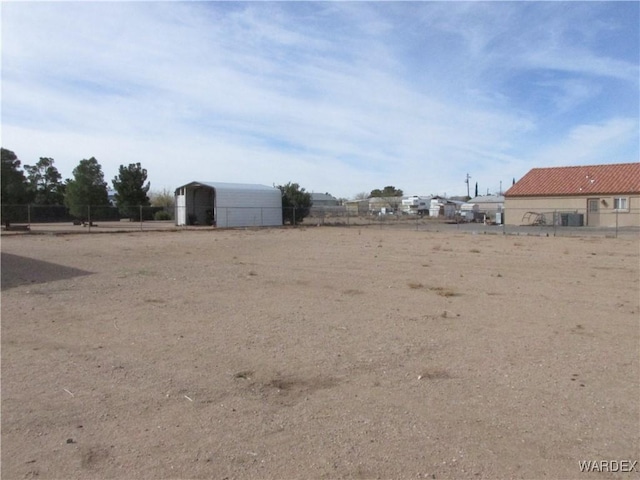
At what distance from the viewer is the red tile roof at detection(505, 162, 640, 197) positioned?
1822 inches

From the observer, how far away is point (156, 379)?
5555 mm

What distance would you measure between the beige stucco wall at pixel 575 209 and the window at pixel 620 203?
23cm

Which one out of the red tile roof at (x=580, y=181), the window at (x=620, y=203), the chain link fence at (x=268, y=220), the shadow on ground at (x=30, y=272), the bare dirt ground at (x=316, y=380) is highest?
the red tile roof at (x=580, y=181)

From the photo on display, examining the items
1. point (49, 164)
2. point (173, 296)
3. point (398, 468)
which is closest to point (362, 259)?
point (173, 296)

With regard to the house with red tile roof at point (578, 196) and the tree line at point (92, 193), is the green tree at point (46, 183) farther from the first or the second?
the house with red tile roof at point (578, 196)

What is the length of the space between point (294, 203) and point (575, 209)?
27649 mm

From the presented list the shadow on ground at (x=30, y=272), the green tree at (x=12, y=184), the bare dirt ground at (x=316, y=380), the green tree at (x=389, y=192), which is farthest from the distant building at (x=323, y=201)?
the bare dirt ground at (x=316, y=380)

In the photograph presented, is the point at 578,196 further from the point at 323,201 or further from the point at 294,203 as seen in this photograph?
the point at 323,201

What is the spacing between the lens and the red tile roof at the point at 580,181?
4628 cm

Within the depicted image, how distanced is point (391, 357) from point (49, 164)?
250ft

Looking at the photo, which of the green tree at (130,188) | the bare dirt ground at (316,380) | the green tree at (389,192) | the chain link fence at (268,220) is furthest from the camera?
the green tree at (389,192)

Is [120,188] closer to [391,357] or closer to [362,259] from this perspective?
[362,259]

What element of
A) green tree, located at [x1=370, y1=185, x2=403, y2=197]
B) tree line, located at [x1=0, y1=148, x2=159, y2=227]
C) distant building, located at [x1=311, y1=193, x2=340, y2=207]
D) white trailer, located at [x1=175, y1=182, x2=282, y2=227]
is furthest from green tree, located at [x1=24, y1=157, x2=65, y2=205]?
green tree, located at [x1=370, y1=185, x2=403, y2=197]

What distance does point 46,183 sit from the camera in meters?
70.1
